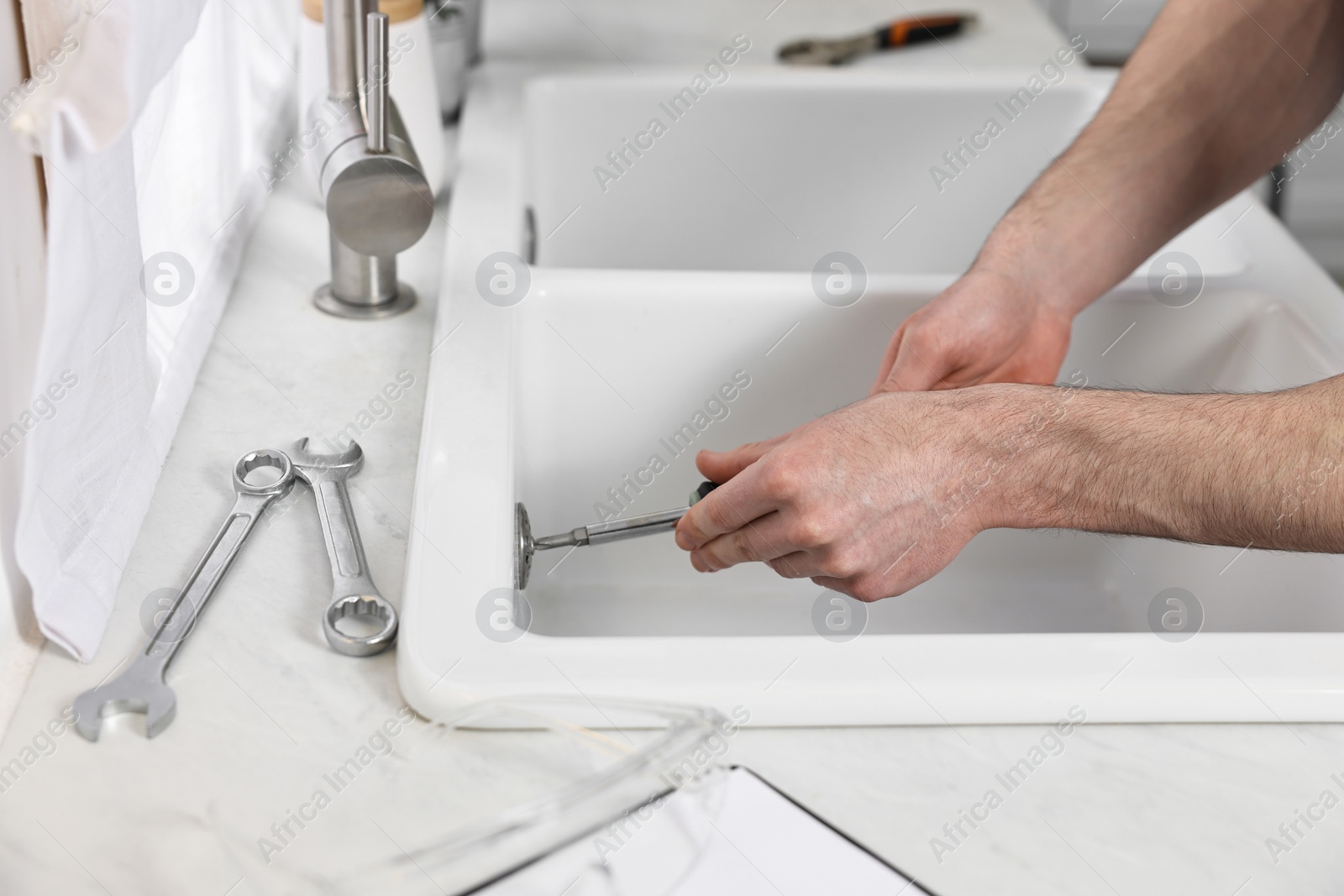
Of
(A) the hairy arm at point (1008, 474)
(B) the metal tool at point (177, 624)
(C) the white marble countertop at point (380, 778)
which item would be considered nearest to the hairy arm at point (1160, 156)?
(A) the hairy arm at point (1008, 474)

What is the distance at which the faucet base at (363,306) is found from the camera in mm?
841

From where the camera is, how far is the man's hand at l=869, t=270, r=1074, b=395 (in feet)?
2.63

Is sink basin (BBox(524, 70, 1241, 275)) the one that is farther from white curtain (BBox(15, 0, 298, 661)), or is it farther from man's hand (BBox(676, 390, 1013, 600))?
man's hand (BBox(676, 390, 1013, 600))

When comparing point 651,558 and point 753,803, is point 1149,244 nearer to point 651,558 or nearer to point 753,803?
point 651,558

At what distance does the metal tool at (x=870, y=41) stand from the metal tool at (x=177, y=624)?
2.74 ft

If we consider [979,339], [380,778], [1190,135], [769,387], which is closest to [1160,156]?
[1190,135]

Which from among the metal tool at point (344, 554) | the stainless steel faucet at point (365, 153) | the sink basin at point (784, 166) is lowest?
the sink basin at point (784, 166)

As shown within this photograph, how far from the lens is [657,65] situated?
4.15 ft

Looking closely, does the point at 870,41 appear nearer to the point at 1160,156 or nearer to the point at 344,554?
the point at 1160,156

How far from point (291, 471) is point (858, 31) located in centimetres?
98

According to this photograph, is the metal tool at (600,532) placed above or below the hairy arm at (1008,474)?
below

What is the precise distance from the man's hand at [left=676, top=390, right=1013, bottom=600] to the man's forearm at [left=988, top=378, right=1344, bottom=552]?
2cm

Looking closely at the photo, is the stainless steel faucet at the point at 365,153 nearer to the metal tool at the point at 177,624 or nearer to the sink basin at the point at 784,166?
the metal tool at the point at 177,624

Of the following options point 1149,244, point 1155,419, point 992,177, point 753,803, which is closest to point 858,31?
point 992,177
